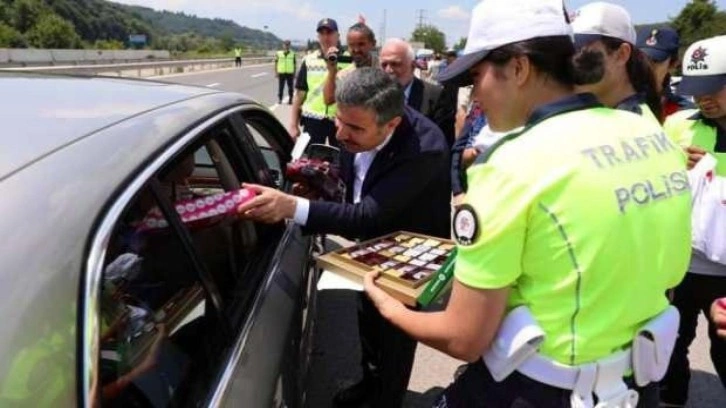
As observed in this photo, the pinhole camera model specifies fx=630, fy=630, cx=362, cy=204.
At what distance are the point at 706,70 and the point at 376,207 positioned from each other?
1.36 metres

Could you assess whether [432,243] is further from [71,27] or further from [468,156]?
[71,27]

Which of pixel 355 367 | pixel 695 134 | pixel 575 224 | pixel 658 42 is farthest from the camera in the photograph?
pixel 355 367

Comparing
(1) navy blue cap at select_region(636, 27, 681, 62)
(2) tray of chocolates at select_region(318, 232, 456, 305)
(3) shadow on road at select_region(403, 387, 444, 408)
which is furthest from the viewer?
(1) navy blue cap at select_region(636, 27, 681, 62)

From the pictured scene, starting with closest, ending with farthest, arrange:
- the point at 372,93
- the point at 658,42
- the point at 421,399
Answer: the point at 372,93
the point at 421,399
the point at 658,42

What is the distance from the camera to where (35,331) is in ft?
2.88

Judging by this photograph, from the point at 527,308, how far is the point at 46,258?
0.84m

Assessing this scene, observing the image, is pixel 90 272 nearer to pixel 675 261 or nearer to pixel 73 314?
pixel 73 314

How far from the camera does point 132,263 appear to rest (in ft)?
4.70

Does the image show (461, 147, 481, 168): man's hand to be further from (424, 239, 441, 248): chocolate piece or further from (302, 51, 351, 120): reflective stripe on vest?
(424, 239, 441, 248): chocolate piece

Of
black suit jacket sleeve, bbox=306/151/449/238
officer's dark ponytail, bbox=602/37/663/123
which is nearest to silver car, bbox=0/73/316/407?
black suit jacket sleeve, bbox=306/151/449/238

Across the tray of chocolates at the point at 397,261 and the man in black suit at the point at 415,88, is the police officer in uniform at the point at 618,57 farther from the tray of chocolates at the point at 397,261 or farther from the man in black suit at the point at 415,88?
the man in black suit at the point at 415,88

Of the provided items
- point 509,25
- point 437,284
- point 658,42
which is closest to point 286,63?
point 658,42

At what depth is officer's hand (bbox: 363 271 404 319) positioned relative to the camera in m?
1.51

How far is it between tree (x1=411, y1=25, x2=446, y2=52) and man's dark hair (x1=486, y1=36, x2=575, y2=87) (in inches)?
3332
